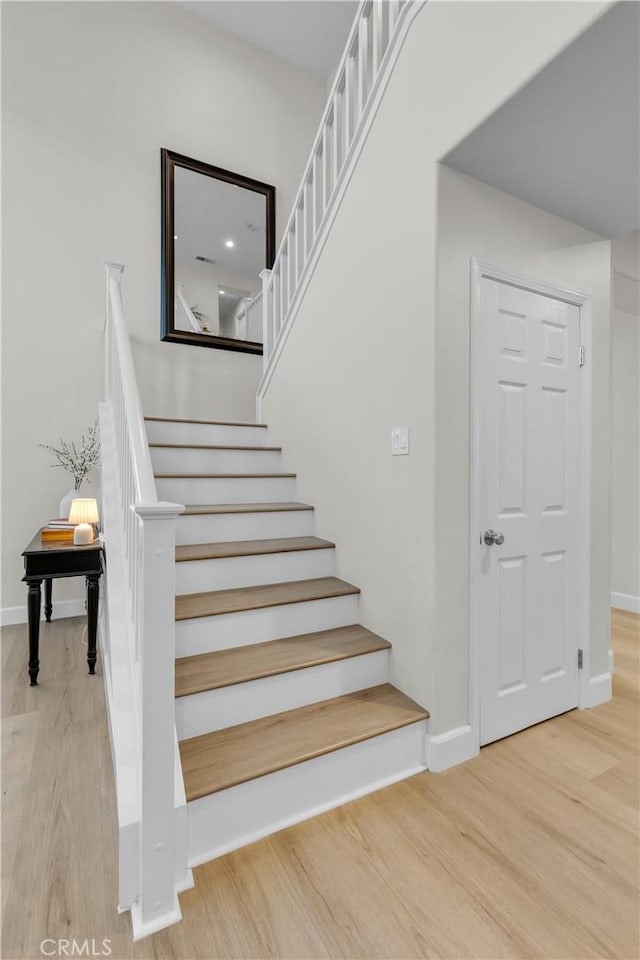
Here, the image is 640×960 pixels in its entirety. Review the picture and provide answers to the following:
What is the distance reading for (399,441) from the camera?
79.5 inches

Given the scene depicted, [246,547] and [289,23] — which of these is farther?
[289,23]

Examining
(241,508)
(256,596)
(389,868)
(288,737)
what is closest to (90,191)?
(241,508)

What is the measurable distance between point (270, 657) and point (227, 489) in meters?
→ 1.15

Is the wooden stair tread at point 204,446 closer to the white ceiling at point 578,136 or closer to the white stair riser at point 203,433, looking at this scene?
the white stair riser at point 203,433

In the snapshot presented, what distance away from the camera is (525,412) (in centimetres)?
211

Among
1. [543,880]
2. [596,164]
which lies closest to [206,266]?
[596,164]

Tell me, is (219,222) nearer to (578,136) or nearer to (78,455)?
(78,455)

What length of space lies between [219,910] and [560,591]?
1.81m

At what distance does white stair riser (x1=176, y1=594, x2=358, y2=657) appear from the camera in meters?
1.91

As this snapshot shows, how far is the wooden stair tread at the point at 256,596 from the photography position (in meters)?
1.97

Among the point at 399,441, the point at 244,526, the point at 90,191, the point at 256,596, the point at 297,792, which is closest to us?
the point at 297,792

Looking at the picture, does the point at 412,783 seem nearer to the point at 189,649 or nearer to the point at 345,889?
the point at 345,889

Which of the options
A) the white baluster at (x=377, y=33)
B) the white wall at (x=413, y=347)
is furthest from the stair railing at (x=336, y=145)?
the white wall at (x=413, y=347)

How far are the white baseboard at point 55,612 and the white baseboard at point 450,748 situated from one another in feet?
9.12
